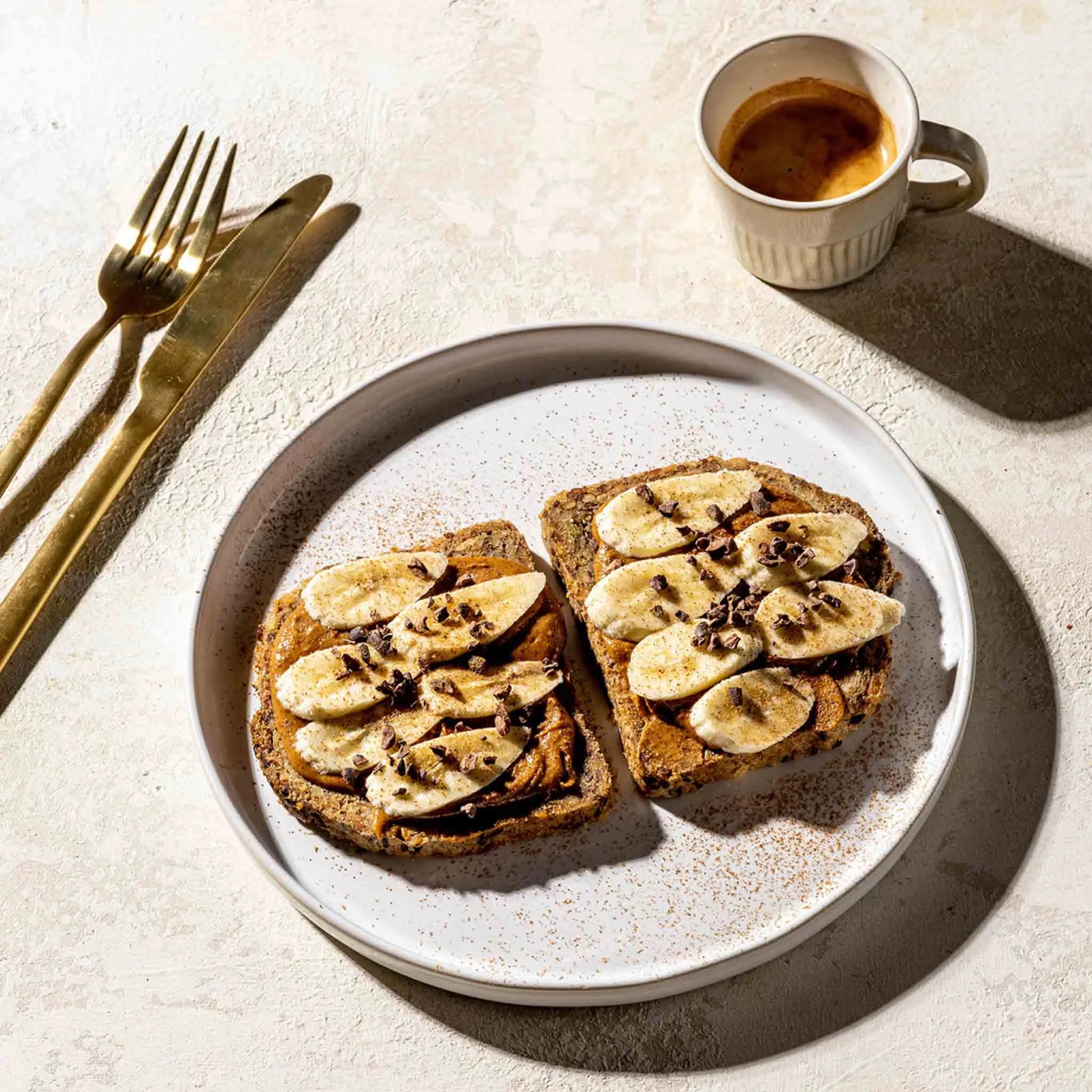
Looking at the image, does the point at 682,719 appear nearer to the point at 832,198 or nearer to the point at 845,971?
the point at 845,971

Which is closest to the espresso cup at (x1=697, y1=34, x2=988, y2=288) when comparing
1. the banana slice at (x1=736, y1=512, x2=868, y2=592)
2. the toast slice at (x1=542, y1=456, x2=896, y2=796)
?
the toast slice at (x1=542, y1=456, x2=896, y2=796)

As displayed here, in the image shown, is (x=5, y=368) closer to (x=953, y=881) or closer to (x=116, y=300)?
(x=116, y=300)

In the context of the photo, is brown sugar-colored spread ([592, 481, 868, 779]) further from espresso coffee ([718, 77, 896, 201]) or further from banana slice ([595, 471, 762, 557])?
espresso coffee ([718, 77, 896, 201])

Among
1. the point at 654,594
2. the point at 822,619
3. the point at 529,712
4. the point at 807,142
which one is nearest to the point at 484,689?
the point at 529,712

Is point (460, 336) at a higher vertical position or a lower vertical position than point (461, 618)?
higher

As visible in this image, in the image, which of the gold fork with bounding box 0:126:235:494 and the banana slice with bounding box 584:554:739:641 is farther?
the gold fork with bounding box 0:126:235:494

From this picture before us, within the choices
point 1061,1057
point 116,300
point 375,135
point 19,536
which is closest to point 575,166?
point 375,135

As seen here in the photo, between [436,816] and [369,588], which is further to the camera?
[369,588]
